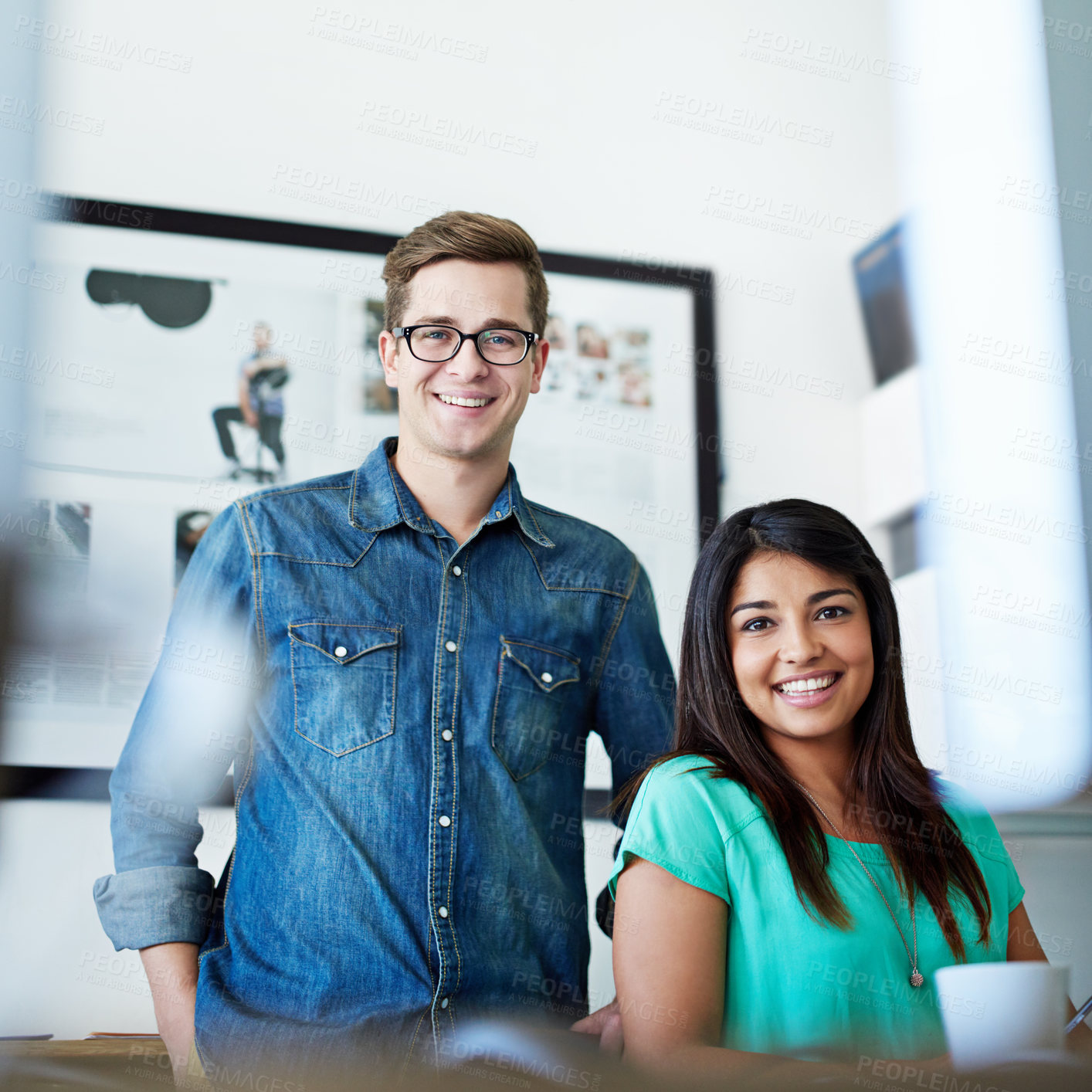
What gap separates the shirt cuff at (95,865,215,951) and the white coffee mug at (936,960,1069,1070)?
891 millimetres

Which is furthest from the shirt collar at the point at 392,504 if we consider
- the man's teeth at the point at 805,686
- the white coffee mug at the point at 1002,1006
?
the white coffee mug at the point at 1002,1006

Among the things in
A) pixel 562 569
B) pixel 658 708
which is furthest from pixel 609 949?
pixel 562 569

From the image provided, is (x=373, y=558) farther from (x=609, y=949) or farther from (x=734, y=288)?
(x=734, y=288)

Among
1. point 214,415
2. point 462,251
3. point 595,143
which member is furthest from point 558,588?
point 595,143

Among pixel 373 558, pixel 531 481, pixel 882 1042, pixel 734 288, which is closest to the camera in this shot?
pixel 882 1042

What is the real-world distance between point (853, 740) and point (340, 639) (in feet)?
2.12

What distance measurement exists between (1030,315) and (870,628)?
1043 mm

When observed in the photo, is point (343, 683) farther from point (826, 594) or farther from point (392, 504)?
point (826, 594)

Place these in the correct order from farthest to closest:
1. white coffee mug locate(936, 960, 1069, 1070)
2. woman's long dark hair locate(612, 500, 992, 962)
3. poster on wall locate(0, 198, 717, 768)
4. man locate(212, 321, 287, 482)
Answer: man locate(212, 321, 287, 482)
poster on wall locate(0, 198, 717, 768)
woman's long dark hair locate(612, 500, 992, 962)
white coffee mug locate(936, 960, 1069, 1070)

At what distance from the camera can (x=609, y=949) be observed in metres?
1.74

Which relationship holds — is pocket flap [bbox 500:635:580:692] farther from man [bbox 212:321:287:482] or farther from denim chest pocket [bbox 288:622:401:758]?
man [bbox 212:321:287:482]

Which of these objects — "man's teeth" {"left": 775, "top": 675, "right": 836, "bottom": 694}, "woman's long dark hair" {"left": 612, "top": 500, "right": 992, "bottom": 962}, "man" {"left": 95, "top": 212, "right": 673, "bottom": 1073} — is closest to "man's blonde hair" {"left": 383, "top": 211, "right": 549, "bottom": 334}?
"man" {"left": 95, "top": 212, "right": 673, "bottom": 1073}

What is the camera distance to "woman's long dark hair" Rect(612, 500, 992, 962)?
3.67 feet

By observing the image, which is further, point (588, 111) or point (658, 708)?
point (588, 111)
